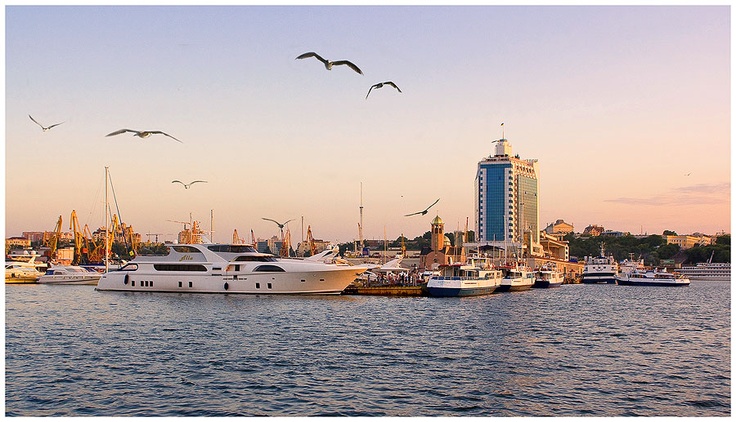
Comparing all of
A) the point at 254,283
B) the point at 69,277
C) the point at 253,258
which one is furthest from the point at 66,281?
the point at 254,283

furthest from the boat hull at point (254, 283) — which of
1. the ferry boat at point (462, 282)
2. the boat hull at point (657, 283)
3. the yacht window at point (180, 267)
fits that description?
the boat hull at point (657, 283)

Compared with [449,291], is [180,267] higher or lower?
higher

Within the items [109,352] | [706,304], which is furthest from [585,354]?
[706,304]

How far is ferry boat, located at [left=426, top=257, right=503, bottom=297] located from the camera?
72750 millimetres

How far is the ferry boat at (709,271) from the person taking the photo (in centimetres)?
16988

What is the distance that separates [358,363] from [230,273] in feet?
143

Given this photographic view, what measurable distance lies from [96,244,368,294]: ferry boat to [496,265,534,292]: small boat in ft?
83.4

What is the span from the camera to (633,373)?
2836 centimetres

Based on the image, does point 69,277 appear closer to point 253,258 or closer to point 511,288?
point 253,258

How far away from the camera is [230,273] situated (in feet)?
234

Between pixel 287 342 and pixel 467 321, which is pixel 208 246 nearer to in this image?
pixel 467 321

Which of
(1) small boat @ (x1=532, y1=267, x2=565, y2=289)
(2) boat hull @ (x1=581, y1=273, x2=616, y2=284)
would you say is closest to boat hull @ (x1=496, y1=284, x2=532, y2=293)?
(1) small boat @ (x1=532, y1=267, x2=565, y2=289)

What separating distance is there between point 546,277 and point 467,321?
2771 inches

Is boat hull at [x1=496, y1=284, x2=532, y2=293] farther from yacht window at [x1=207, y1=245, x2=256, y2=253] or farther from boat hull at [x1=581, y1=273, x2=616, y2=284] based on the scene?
boat hull at [x1=581, y1=273, x2=616, y2=284]
